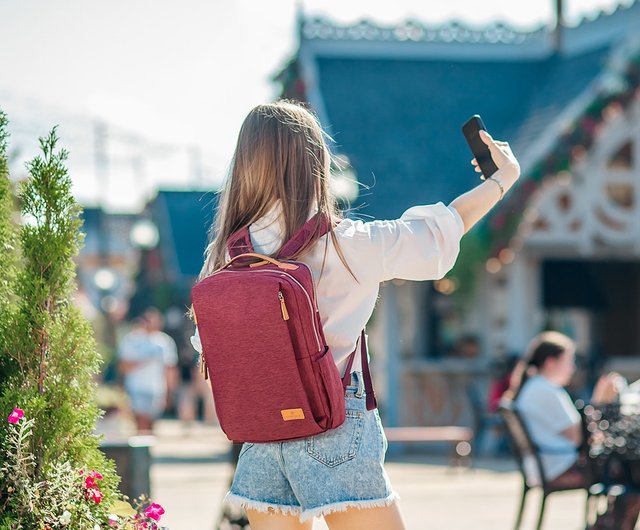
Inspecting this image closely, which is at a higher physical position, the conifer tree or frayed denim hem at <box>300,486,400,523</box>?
the conifer tree

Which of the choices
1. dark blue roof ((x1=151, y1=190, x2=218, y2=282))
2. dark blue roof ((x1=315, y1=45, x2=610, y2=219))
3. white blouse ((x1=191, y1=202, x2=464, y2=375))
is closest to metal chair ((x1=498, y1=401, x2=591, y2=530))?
white blouse ((x1=191, y1=202, x2=464, y2=375))

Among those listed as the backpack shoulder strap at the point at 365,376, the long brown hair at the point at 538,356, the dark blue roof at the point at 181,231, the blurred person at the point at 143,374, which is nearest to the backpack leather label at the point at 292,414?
the backpack shoulder strap at the point at 365,376

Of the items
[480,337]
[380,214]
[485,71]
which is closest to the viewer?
[380,214]

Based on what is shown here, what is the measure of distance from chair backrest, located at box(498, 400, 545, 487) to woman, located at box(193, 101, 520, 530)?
4.01 m

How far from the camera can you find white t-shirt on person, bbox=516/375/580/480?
729cm

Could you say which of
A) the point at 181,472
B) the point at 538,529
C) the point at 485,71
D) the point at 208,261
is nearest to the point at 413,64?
the point at 485,71

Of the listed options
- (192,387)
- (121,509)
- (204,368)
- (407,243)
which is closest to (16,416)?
(121,509)

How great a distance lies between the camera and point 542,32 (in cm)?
1977

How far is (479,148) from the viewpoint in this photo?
3555 millimetres

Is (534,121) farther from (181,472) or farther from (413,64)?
(181,472)

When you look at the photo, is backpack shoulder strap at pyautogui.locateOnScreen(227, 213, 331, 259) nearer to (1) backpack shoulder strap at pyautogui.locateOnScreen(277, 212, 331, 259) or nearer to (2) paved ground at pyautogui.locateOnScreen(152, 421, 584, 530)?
(1) backpack shoulder strap at pyautogui.locateOnScreen(277, 212, 331, 259)

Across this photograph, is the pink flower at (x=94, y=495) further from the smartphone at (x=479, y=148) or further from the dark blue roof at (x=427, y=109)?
the dark blue roof at (x=427, y=109)

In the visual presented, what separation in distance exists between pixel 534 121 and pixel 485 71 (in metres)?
1.66

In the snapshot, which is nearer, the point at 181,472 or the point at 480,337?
the point at 181,472
